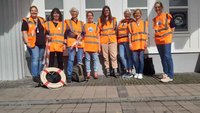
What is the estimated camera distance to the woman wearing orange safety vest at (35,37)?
356 inches

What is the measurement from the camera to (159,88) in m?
7.91

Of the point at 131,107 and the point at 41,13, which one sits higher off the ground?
the point at 41,13

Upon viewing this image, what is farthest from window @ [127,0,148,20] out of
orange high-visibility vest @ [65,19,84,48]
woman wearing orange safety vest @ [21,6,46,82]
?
woman wearing orange safety vest @ [21,6,46,82]

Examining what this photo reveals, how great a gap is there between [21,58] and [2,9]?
5.19ft

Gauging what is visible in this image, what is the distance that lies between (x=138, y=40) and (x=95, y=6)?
208cm

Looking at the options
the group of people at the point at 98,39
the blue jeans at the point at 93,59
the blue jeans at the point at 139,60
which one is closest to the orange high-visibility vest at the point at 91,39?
the group of people at the point at 98,39

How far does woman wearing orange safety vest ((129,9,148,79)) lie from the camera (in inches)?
376

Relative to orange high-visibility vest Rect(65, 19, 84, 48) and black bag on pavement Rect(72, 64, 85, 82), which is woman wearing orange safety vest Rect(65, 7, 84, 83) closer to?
orange high-visibility vest Rect(65, 19, 84, 48)

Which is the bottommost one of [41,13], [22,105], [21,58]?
[22,105]

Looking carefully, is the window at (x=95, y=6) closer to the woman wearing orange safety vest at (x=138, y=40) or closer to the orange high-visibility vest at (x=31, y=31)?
the woman wearing orange safety vest at (x=138, y=40)

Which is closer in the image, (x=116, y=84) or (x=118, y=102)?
(x=118, y=102)

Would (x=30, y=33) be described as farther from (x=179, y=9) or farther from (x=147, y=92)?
(x=179, y=9)

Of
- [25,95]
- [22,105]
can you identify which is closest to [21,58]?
[25,95]

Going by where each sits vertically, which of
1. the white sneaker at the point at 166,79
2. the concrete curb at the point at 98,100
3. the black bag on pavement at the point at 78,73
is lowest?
the concrete curb at the point at 98,100
